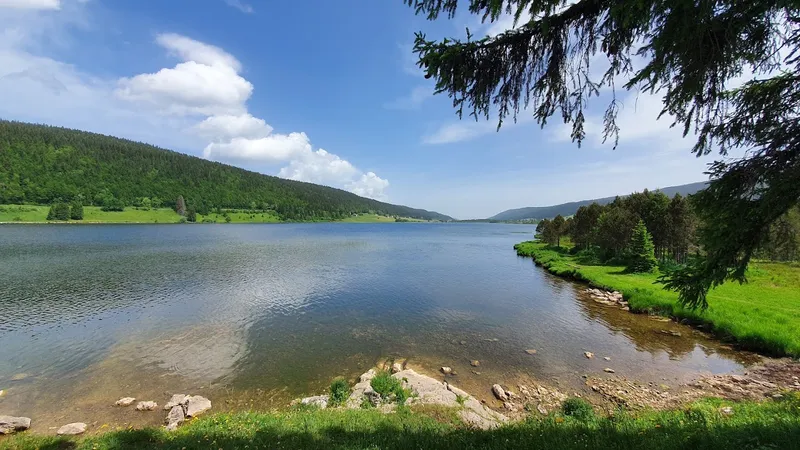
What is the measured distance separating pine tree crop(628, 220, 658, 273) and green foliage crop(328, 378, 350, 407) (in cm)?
4470

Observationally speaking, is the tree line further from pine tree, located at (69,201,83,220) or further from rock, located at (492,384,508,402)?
pine tree, located at (69,201,83,220)

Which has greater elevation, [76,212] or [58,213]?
[76,212]

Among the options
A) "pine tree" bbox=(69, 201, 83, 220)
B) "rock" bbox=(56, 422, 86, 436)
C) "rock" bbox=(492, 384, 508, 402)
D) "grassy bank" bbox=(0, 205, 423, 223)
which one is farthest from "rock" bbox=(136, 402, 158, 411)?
"pine tree" bbox=(69, 201, 83, 220)

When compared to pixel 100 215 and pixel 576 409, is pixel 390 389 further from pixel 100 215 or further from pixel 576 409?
pixel 100 215

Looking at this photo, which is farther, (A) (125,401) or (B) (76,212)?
(B) (76,212)

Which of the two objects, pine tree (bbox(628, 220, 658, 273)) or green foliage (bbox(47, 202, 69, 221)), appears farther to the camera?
green foliage (bbox(47, 202, 69, 221))

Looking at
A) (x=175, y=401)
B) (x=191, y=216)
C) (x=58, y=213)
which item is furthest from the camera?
(x=191, y=216)

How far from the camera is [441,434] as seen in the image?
25.1ft

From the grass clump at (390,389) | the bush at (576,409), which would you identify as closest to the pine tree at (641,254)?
the bush at (576,409)

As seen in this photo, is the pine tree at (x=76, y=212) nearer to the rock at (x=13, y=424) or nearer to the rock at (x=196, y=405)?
the rock at (x=13, y=424)

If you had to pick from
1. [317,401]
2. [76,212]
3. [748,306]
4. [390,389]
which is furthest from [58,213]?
[748,306]

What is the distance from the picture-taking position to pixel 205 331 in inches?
875

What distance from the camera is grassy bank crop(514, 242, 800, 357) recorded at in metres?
18.7

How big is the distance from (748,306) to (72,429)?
3918cm
